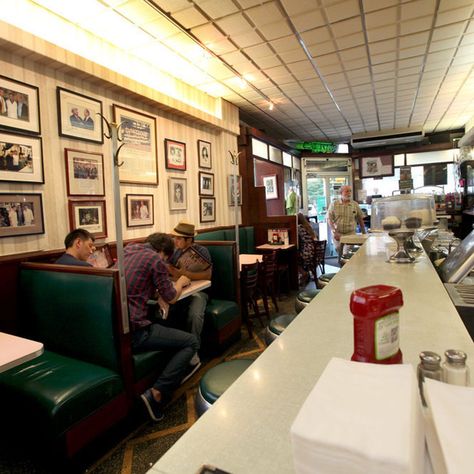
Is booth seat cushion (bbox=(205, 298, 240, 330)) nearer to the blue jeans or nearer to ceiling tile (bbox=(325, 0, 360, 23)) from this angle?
the blue jeans

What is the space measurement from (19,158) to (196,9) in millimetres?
2033

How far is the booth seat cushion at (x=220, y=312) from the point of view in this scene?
11.0 ft

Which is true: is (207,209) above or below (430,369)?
above

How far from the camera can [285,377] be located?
0.78m

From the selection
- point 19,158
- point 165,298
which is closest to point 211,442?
point 165,298

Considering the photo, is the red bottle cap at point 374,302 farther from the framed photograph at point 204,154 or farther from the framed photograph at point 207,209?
the framed photograph at point 204,154

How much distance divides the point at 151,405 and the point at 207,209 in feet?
11.4

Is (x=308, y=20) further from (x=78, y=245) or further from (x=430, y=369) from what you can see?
(x=430, y=369)

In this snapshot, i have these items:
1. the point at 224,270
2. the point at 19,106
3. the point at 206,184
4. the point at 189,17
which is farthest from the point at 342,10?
the point at 19,106

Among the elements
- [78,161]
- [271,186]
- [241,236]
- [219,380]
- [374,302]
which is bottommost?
[219,380]

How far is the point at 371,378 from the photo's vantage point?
1.71 ft

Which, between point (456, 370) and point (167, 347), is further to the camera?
point (167, 347)

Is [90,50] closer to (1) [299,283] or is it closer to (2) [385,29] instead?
(2) [385,29]

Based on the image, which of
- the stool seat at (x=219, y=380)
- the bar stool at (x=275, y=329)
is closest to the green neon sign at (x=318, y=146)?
the bar stool at (x=275, y=329)
